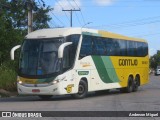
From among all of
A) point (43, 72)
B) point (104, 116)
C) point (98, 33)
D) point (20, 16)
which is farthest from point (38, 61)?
point (20, 16)

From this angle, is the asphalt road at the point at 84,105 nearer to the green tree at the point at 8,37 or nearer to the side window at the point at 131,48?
the side window at the point at 131,48

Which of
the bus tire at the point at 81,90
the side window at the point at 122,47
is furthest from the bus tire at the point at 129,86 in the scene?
the bus tire at the point at 81,90

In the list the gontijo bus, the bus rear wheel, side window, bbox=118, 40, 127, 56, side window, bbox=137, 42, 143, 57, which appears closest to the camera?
the gontijo bus

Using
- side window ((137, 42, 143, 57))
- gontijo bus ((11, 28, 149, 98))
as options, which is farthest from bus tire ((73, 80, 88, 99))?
side window ((137, 42, 143, 57))

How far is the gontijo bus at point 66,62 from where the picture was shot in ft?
71.5

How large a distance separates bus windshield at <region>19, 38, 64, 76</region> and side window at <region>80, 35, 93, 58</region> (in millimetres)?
1678

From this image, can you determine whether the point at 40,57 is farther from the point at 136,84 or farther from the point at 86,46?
the point at 136,84

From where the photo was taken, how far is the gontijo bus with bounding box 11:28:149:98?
21.8 meters

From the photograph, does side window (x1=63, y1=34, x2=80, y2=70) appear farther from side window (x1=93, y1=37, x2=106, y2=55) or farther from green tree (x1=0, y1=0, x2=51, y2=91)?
green tree (x1=0, y1=0, x2=51, y2=91)

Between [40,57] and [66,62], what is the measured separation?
48.2 inches

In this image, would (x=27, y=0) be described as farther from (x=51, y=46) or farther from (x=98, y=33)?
(x=51, y=46)

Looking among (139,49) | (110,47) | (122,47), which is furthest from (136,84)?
(110,47)

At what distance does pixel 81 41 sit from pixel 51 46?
6.01 ft

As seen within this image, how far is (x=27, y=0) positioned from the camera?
3375 cm
